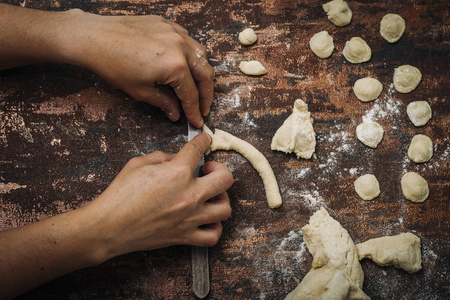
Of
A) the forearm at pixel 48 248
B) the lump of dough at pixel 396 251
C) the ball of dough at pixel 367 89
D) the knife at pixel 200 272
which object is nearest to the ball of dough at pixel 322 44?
the ball of dough at pixel 367 89

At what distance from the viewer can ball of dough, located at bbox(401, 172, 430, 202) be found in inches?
63.6

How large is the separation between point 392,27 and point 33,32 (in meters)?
1.85

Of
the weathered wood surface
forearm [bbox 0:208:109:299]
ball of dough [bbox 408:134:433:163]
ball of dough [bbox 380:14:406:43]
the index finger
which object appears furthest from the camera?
ball of dough [bbox 380:14:406:43]

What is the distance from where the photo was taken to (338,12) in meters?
1.76

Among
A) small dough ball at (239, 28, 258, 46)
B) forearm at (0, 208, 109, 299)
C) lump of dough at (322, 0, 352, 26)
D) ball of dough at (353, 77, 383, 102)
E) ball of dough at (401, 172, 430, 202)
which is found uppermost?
lump of dough at (322, 0, 352, 26)

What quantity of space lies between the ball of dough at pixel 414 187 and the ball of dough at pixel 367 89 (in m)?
0.46

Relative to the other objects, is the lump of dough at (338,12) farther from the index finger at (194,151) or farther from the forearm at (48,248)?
the forearm at (48,248)

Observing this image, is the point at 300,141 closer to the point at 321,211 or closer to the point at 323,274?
the point at 321,211

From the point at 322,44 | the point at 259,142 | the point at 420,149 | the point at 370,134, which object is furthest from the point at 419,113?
the point at 259,142

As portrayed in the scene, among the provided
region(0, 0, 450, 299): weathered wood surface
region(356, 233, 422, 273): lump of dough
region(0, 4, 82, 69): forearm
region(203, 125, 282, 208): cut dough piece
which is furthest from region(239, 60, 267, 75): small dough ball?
region(356, 233, 422, 273): lump of dough

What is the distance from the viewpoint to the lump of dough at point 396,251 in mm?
1516

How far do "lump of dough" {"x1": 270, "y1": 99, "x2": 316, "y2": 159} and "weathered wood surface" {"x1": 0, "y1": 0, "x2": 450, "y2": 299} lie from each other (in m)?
0.06

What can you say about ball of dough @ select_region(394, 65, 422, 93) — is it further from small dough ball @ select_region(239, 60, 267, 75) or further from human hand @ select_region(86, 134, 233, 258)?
human hand @ select_region(86, 134, 233, 258)

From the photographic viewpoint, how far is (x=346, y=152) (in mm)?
1692
